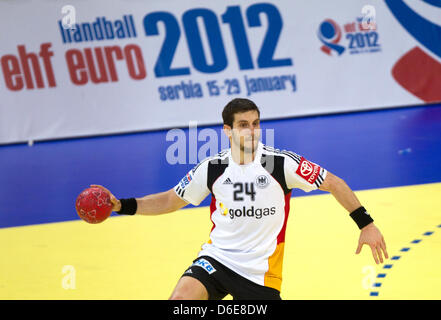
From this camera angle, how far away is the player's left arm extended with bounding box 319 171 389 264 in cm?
511

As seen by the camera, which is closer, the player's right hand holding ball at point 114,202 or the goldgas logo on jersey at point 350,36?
the player's right hand holding ball at point 114,202

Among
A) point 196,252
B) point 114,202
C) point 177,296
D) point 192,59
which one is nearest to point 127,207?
point 114,202

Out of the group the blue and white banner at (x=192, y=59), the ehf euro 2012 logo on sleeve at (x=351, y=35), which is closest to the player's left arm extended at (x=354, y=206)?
the blue and white banner at (x=192, y=59)

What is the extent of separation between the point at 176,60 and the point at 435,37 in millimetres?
6037

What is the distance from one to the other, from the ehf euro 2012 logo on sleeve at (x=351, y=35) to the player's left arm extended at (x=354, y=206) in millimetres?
10818

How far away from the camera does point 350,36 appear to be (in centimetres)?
1569

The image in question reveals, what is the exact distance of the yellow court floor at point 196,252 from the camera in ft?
22.7

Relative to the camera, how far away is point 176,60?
15258 mm

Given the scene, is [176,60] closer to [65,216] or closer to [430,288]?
[65,216]

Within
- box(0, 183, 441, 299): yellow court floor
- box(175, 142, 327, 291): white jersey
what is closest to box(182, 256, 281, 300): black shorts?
box(175, 142, 327, 291): white jersey

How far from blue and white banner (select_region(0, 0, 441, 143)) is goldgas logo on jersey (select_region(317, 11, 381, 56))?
2cm

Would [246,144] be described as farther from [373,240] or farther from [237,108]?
[373,240]

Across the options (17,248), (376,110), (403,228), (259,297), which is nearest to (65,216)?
(17,248)

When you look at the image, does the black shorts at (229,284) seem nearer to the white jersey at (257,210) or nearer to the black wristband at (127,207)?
the white jersey at (257,210)
